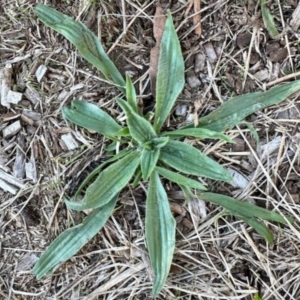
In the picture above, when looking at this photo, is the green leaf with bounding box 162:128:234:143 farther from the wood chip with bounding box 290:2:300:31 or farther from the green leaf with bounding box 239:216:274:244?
the wood chip with bounding box 290:2:300:31

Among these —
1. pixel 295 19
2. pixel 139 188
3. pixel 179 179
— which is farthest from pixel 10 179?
pixel 295 19

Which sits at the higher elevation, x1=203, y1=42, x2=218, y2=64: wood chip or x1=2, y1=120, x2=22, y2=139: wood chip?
x1=203, y1=42, x2=218, y2=64: wood chip

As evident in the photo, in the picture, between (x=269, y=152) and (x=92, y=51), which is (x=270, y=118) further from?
(x=92, y=51)

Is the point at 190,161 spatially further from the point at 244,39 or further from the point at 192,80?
the point at 244,39

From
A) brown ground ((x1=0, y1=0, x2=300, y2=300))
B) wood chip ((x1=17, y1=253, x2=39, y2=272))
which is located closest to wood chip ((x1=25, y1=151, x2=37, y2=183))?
brown ground ((x1=0, y1=0, x2=300, y2=300))

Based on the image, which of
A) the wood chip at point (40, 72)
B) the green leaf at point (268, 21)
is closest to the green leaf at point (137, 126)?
the wood chip at point (40, 72)

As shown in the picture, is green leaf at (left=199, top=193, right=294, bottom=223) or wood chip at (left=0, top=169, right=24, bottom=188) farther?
wood chip at (left=0, top=169, right=24, bottom=188)

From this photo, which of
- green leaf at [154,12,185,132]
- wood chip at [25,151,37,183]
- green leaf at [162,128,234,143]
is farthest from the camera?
wood chip at [25,151,37,183]

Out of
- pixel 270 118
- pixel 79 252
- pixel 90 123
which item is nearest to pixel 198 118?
pixel 270 118
